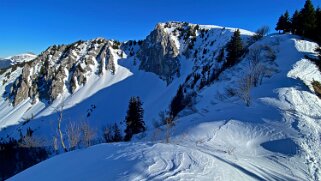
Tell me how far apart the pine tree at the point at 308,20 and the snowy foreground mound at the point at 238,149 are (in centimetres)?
1634

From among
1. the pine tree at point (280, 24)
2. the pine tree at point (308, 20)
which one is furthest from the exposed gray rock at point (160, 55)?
the pine tree at point (308, 20)

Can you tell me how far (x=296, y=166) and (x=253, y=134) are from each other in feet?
15.4

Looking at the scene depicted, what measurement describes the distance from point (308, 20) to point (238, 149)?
132 feet

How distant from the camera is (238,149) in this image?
61.2 feet

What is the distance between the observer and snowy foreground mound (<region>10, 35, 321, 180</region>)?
11.2 m

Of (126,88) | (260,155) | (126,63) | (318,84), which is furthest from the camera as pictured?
(126,63)

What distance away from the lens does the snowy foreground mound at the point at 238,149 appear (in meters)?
11.2

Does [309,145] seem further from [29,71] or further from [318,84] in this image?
[29,71]

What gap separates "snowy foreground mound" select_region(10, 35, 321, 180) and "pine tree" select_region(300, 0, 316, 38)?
1634 centimetres

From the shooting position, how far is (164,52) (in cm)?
12344

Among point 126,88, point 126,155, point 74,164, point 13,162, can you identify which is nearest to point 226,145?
point 126,155

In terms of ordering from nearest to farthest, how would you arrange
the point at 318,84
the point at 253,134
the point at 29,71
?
the point at 253,134 < the point at 318,84 < the point at 29,71

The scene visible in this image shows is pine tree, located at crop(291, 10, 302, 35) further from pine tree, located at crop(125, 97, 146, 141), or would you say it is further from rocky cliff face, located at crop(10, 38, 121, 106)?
rocky cliff face, located at crop(10, 38, 121, 106)

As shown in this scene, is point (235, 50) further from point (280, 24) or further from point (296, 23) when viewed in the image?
point (280, 24)
